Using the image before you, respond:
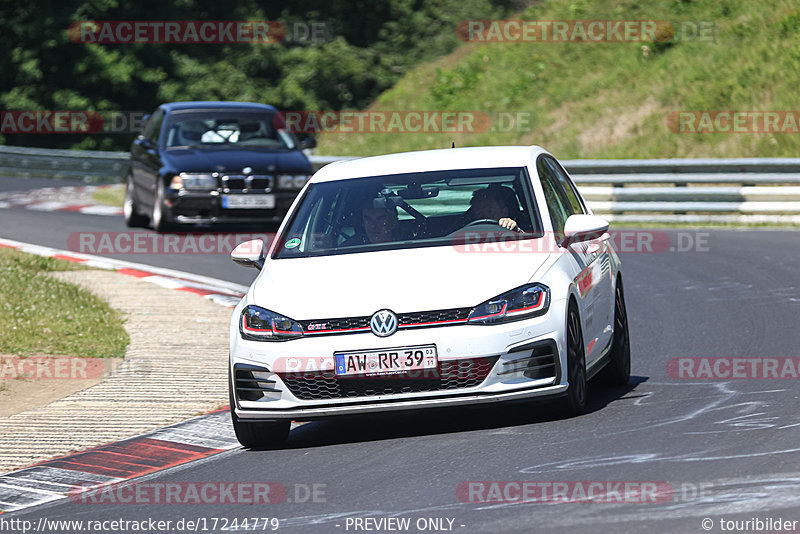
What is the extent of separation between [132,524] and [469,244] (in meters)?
2.66

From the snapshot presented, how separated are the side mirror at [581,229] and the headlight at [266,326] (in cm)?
166

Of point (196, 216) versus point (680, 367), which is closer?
point (680, 367)

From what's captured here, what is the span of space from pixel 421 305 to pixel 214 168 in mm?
12347

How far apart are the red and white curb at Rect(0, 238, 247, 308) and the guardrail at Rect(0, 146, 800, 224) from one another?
783cm

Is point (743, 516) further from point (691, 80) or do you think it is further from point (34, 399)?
point (691, 80)

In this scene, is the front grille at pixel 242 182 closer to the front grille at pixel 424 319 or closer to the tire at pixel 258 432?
the tire at pixel 258 432

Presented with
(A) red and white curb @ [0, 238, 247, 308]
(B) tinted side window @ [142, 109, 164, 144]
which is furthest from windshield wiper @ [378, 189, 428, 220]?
(B) tinted side window @ [142, 109, 164, 144]

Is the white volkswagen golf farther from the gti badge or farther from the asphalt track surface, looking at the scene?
the asphalt track surface

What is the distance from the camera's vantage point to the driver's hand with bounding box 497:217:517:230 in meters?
8.41

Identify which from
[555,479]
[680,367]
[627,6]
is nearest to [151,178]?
[680,367]

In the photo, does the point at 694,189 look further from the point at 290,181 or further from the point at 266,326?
the point at 266,326

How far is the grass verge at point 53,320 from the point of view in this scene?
1173cm

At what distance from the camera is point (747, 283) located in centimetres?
1402

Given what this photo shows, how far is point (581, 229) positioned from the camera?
8.04 meters
